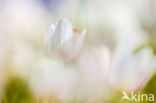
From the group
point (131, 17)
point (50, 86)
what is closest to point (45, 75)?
point (50, 86)

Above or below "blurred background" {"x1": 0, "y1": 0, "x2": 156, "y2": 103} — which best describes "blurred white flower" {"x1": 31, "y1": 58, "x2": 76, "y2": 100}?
below

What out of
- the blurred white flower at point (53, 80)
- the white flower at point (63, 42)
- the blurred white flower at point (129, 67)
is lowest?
the blurred white flower at point (53, 80)

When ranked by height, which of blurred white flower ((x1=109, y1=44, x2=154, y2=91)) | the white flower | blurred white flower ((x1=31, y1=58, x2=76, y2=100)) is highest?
the white flower

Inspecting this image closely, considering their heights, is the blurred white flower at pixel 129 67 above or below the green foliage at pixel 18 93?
above
